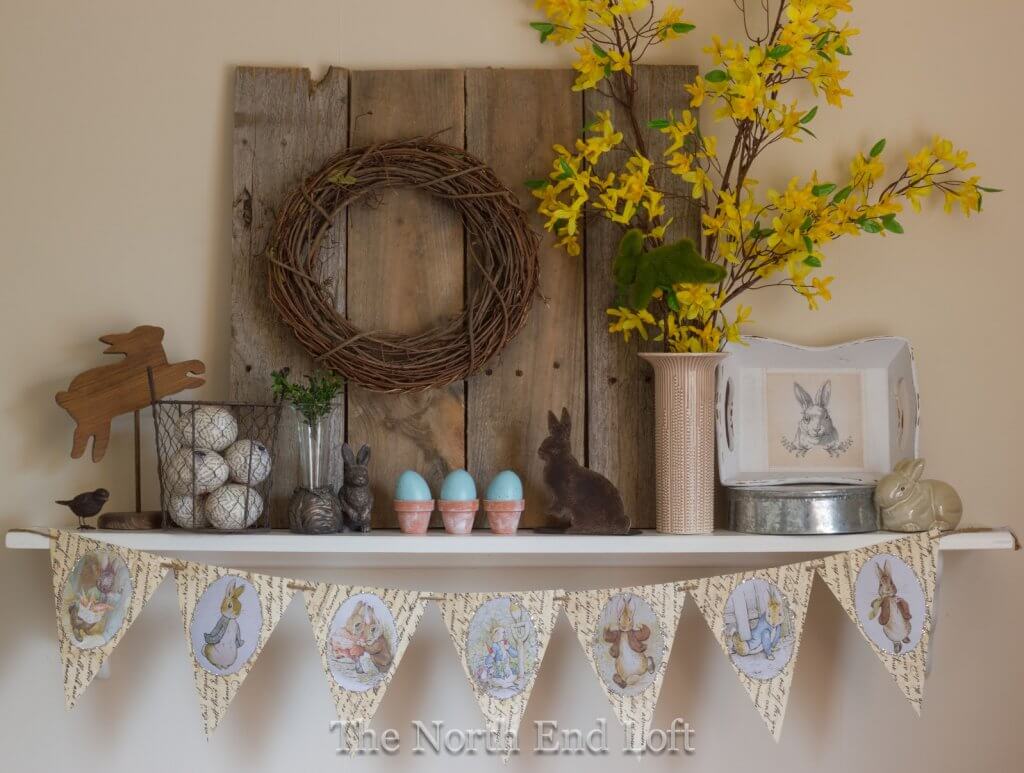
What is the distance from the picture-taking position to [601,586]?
60.6 inches

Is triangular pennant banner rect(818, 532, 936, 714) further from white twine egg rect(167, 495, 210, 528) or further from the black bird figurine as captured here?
the black bird figurine

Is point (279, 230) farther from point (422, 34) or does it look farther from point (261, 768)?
point (261, 768)

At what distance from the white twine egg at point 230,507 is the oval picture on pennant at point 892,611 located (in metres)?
0.81

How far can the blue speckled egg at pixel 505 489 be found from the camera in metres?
1.42

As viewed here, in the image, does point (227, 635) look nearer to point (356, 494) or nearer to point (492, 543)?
point (356, 494)

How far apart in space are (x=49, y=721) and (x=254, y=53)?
1.04 meters

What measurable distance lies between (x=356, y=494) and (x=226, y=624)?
0.24 m

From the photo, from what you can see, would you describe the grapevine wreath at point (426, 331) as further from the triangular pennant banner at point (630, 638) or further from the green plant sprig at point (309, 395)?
the triangular pennant banner at point (630, 638)

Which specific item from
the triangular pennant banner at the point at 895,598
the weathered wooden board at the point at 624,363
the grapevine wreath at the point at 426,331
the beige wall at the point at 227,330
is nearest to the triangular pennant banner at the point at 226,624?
the beige wall at the point at 227,330

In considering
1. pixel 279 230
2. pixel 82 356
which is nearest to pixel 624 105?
pixel 279 230

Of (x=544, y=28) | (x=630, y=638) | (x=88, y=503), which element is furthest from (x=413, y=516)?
(x=544, y=28)

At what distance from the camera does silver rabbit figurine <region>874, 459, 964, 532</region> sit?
1406 mm

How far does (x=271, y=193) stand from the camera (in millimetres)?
1537

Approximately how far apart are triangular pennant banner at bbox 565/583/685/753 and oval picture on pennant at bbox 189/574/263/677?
0.41m
